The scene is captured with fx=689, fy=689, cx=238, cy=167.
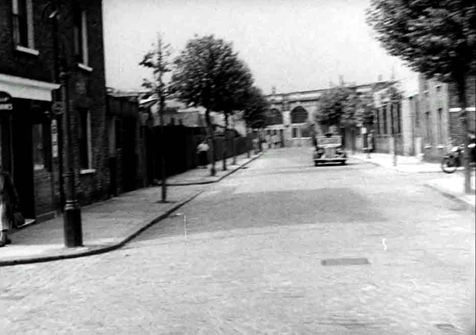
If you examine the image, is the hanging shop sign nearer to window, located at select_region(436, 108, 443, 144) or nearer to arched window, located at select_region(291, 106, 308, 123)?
window, located at select_region(436, 108, 443, 144)

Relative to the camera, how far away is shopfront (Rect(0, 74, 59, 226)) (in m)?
12.9

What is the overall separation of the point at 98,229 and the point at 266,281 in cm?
628

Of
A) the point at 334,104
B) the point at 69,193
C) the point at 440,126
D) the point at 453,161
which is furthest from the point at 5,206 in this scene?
the point at 334,104

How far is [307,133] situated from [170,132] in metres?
70.6

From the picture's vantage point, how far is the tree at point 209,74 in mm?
32906

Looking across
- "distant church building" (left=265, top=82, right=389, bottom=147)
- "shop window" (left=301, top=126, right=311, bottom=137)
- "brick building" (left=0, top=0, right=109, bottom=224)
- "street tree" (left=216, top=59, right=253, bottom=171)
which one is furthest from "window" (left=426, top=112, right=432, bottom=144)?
"distant church building" (left=265, top=82, right=389, bottom=147)

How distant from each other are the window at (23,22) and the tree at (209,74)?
58.6 feet

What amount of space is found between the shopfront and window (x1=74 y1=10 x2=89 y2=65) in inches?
141

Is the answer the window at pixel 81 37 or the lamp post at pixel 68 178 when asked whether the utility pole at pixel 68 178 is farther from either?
the window at pixel 81 37

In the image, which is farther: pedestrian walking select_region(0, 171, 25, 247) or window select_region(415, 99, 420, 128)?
window select_region(415, 99, 420, 128)

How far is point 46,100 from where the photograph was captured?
14438mm

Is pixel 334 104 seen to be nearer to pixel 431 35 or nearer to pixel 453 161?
pixel 453 161

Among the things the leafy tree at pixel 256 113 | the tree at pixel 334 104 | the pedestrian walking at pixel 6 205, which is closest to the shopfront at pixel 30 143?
the pedestrian walking at pixel 6 205

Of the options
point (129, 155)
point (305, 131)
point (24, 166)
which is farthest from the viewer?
point (305, 131)
